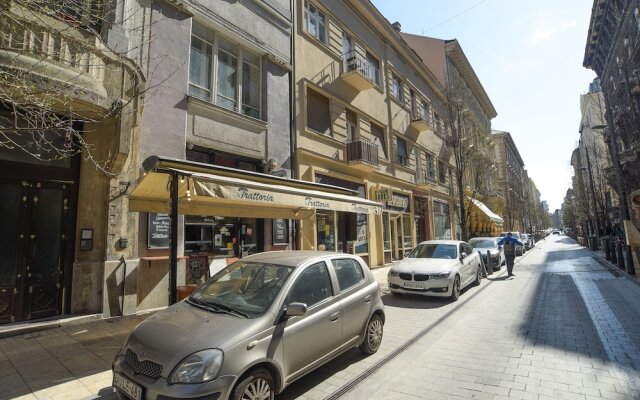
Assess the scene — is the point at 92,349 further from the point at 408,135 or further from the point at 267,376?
the point at 408,135

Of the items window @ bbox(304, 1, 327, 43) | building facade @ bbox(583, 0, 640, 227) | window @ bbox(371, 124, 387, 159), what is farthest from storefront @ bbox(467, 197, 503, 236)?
window @ bbox(304, 1, 327, 43)

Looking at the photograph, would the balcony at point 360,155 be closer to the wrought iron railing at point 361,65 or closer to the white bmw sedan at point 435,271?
the wrought iron railing at point 361,65

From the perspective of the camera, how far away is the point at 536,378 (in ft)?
14.0

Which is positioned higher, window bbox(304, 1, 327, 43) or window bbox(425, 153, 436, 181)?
window bbox(304, 1, 327, 43)

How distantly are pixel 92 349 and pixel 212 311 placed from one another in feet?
9.44

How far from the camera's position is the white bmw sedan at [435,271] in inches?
349

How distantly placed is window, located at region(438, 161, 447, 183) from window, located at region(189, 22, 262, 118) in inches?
733

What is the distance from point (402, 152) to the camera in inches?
806

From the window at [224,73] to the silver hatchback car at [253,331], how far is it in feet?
22.2

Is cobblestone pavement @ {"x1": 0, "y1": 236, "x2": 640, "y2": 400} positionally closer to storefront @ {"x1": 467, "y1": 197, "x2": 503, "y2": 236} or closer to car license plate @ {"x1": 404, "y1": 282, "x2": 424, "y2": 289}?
car license plate @ {"x1": 404, "y1": 282, "x2": 424, "y2": 289}

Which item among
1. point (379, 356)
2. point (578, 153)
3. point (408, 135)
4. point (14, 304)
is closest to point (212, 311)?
point (379, 356)

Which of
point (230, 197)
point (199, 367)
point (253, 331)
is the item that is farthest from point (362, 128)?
point (199, 367)

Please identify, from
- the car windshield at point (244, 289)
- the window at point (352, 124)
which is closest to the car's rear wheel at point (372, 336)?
the car windshield at point (244, 289)

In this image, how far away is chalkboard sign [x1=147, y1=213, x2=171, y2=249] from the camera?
25.7 ft
